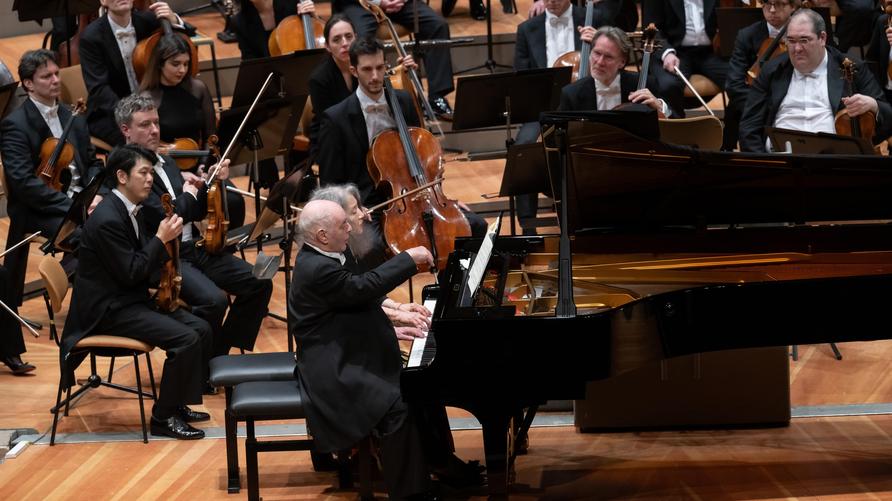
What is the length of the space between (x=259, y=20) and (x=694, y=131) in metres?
3.10

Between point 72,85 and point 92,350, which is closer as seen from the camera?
point 92,350

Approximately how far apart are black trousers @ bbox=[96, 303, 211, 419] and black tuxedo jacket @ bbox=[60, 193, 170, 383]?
0.05 meters

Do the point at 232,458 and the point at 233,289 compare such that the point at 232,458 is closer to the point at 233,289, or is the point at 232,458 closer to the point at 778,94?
the point at 233,289

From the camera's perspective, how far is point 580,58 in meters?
6.83

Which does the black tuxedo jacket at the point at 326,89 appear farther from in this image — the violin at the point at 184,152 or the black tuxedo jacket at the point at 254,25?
the black tuxedo jacket at the point at 254,25

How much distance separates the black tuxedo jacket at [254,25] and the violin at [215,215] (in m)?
2.04

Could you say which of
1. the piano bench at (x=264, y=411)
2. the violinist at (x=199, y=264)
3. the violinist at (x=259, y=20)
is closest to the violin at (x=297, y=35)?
the violinist at (x=259, y=20)

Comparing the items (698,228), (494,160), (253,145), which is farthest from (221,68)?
(698,228)

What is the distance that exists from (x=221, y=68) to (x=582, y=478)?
16.4ft

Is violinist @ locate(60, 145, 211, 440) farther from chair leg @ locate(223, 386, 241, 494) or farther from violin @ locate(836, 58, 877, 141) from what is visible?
violin @ locate(836, 58, 877, 141)

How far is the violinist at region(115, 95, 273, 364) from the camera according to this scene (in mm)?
5516

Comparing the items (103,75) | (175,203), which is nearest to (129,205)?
(175,203)

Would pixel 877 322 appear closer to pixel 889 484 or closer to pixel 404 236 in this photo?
pixel 889 484

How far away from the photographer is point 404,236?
5371 millimetres
